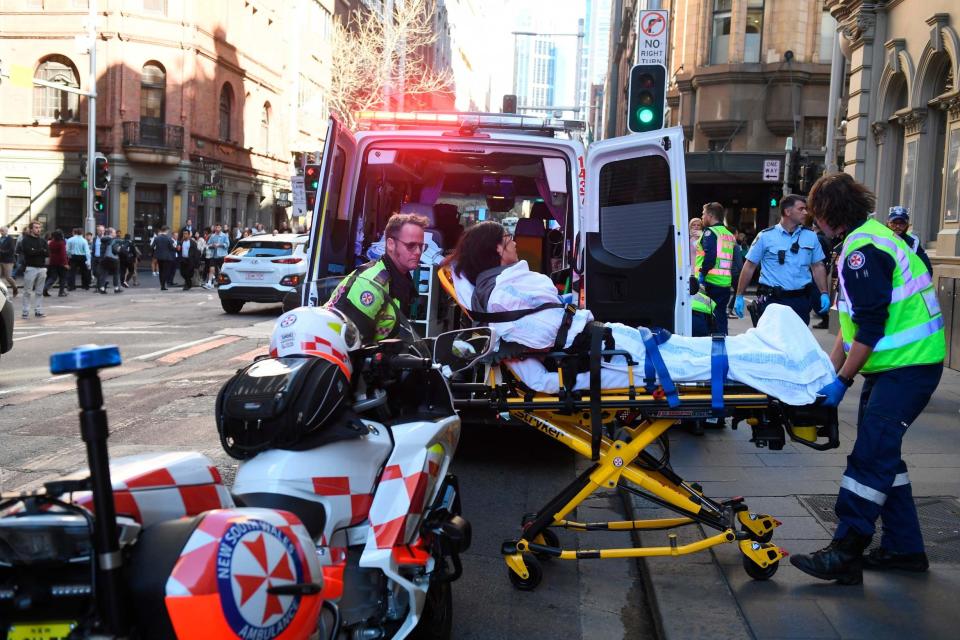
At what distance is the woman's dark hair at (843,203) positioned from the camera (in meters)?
4.92

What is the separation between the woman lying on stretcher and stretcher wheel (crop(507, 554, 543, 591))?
33.6 inches

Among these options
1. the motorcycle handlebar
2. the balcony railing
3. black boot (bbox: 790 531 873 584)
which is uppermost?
the balcony railing

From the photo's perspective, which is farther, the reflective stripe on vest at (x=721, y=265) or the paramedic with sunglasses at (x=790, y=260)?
the reflective stripe on vest at (x=721, y=265)

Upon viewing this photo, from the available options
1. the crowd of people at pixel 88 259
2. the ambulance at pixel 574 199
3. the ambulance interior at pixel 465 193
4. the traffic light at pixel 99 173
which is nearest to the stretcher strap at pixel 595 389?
the ambulance at pixel 574 199

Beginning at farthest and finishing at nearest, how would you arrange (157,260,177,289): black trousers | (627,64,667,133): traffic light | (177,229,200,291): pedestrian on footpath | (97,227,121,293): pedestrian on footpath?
(177,229,200,291): pedestrian on footpath
(157,260,177,289): black trousers
(97,227,121,293): pedestrian on footpath
(627,64,667,133): traffic light

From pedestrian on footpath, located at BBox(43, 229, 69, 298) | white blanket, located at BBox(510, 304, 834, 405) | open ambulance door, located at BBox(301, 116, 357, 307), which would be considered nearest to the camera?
white blanket, located at BBox(510, 304, 834, 405)

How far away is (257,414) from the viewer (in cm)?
315

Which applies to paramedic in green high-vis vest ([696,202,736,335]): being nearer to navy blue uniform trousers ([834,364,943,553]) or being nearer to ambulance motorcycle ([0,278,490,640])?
navy blue uniform trousers ([834,364,943,553])

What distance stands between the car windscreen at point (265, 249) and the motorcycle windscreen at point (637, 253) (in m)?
13.8

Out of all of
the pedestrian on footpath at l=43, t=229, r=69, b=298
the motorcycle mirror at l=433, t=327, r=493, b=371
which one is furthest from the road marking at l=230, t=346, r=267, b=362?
the pedestrian on footpath at l=43, t=229, r=69, b=298

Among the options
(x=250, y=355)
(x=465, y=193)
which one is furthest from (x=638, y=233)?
(x=250, y=355)

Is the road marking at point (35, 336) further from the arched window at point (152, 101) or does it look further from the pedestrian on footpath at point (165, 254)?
the arched window at point (152, 101)

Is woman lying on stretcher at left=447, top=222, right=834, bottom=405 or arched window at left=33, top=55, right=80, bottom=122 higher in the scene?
arched window at left=33, top=55, right=80, bottom=122

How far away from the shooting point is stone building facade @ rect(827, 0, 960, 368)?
1310cm
